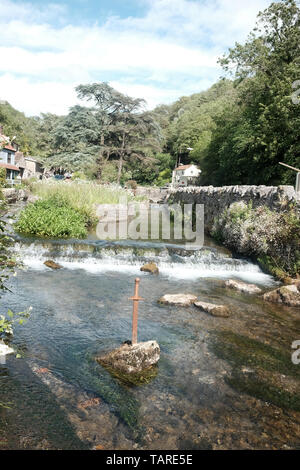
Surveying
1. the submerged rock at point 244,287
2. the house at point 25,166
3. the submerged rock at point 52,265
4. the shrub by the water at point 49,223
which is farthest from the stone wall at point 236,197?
the house at point 25,166

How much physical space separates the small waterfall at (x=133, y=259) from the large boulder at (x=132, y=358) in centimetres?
580

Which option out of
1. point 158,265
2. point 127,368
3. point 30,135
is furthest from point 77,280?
point 30,135

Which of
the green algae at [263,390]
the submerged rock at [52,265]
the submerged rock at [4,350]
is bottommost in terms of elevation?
the green algae at [263,390]

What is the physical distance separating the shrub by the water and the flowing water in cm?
418

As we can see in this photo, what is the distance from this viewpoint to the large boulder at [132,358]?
4.88 metres

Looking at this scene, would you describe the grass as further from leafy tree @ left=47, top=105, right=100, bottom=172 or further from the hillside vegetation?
leafy tree @ left=47, top=105, right=100, bottom=172

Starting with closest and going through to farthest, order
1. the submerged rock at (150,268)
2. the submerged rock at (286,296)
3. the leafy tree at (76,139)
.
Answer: the submerged rock at (286,296) → the submerged rock at (150,268) → the leafy tree at (76,139)

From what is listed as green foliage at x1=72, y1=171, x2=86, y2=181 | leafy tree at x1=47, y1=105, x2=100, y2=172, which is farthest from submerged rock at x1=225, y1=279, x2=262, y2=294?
leafy tree at x1=47, y1=105, x2=100, y2=172

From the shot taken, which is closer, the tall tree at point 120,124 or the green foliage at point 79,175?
the green foliage at point 79,175

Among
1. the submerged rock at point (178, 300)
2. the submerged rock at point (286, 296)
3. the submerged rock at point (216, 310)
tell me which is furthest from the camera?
the submerged rock at point (286, 296)

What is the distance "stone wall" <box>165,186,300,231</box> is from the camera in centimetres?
1190

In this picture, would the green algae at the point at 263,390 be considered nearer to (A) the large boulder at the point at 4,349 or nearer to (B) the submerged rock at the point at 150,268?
(A) the large boulder at the point at 4,349
